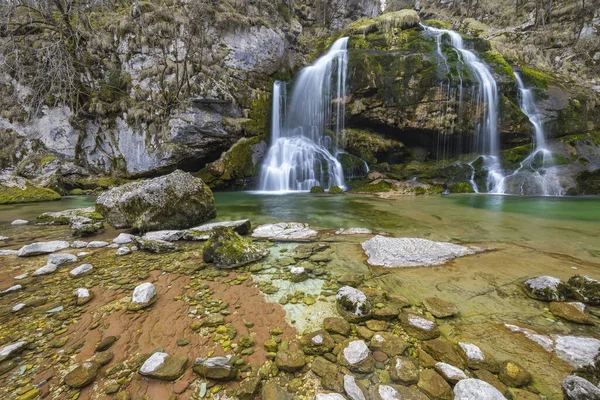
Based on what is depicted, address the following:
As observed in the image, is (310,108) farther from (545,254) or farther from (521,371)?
(521,371)

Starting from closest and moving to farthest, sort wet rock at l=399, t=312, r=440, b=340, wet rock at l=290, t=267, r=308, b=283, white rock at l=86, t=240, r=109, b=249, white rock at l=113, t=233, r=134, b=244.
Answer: wet rock at l=399, t=312, r=440, b=340
wet rock at l=290, t=267, r=308, b=283
white rock at l=86, t=240, r=109, b=249
white rock at l=113, t=233, r=134, b=244

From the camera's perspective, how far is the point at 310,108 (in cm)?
1595

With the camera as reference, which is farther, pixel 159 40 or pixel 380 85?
pixel 380 85

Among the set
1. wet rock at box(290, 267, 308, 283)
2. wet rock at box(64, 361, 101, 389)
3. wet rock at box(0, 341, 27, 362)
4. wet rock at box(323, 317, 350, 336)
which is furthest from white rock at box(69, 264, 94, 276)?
wet rock at box(323, 317, 350, 336)

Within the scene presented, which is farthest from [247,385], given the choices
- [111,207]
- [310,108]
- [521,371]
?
[310,108]

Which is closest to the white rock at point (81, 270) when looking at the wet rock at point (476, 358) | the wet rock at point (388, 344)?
the wet rock at point (388, 344)

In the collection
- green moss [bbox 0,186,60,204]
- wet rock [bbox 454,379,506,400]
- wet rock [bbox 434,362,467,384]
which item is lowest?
wet rock [bbox 434,362,467,384]

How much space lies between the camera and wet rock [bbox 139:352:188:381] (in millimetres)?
1415

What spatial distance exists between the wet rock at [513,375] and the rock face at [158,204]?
5.02m

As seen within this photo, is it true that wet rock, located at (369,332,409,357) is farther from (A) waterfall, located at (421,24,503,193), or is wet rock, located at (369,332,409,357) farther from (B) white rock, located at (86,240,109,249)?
(A) waterfall, located at (421,24,503,193)

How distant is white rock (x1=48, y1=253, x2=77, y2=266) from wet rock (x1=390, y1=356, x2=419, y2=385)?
13.0ft

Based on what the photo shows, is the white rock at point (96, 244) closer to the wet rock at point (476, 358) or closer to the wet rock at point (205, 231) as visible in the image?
the wet rock at point (205, 231)

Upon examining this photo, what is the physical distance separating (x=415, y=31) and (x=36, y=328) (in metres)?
22.9

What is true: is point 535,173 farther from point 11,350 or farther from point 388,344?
point 11,350
